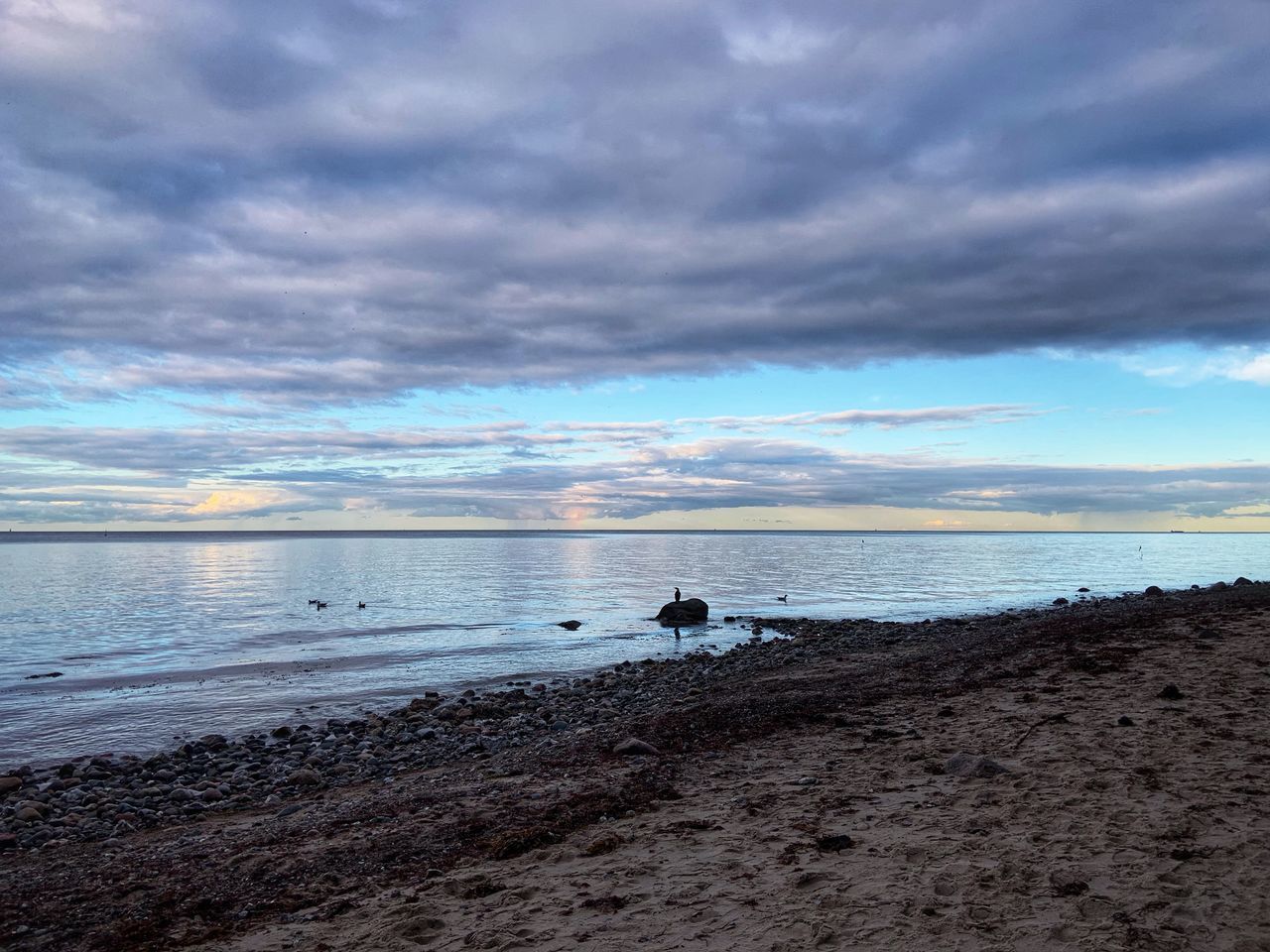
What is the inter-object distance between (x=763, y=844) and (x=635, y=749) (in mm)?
4621

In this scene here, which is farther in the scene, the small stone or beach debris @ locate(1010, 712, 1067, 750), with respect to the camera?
the small stone

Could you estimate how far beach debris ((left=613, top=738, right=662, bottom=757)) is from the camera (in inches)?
464

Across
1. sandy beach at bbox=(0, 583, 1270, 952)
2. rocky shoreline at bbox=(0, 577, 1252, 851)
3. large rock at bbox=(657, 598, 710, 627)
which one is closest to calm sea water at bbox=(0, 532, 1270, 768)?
large rock at bbox=(657, 598, 710, 627)

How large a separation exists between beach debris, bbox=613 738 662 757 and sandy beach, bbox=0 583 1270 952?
239mm

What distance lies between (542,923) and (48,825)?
889 centimetres

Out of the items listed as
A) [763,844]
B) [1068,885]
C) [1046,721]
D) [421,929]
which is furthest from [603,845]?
[1046,721]

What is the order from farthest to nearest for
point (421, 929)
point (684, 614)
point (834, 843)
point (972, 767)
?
point (684, 614)
point (972, 767)
point (834, 843)
point (421, 929)

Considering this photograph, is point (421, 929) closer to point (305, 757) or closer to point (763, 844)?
point (763, 844)

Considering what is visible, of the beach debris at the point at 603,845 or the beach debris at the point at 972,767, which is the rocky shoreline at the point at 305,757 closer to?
the beach debris at the point at 603,845

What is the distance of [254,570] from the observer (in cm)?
7944

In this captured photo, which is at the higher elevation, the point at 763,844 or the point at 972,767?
the point at 972,767

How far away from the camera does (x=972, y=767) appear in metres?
9.21

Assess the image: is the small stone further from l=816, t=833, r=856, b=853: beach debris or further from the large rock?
the large rock

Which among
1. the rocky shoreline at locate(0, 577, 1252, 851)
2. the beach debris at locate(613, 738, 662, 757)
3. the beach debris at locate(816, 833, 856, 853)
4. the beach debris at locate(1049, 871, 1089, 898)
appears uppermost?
the beach debris at locate(1049, 871, 1089, 898)
